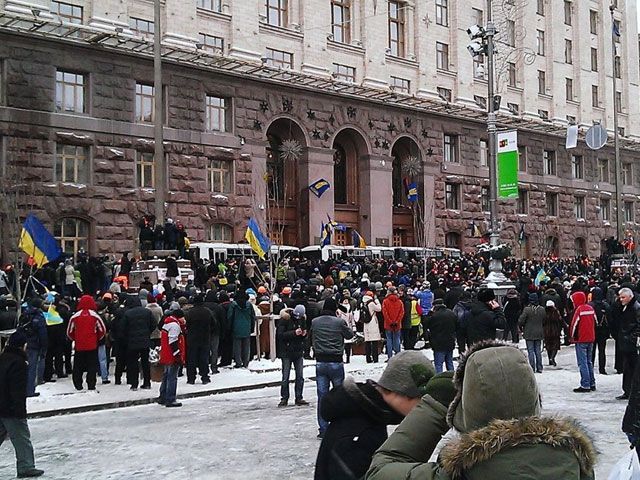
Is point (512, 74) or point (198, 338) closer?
point (198, 338)

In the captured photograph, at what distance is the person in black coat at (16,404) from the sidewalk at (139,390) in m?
4.60

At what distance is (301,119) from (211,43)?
18.0 ft

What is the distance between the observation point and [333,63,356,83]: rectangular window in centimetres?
4041

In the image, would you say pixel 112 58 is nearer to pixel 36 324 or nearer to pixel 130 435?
pixel 36 324

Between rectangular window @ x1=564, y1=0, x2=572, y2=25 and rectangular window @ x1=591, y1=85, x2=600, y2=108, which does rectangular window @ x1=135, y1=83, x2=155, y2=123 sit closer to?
rectangular window @ x1=564, y1=0, x2=572, y2=25

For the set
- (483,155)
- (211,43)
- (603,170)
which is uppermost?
(211,43)

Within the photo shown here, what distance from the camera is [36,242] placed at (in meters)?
19.9

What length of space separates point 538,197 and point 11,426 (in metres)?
45.1

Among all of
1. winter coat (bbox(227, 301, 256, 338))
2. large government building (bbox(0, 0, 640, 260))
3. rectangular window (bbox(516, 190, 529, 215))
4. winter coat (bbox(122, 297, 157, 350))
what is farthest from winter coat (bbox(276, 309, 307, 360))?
rectangular window (bbox(516, 190, 529, 215))

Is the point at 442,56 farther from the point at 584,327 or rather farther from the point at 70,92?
the point at 584,327

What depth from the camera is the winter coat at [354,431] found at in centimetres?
374

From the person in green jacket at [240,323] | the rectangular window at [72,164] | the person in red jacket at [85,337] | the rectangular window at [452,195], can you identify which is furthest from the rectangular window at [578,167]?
the person in red jacket at [85,337]

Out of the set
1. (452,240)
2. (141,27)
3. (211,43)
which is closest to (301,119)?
(211,43)

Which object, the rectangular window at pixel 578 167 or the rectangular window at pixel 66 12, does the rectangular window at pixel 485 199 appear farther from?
the rectangular window at pixel 66 12
